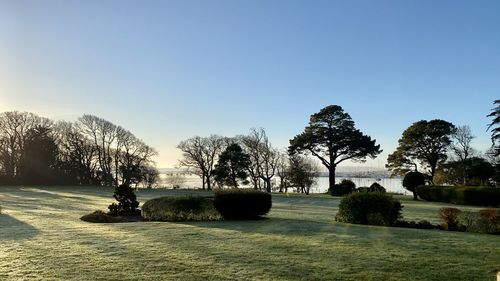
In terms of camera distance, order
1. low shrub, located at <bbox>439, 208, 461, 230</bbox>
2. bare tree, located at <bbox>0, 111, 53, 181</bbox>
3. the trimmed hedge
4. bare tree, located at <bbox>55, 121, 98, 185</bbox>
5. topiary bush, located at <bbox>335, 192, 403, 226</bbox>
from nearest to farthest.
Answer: low shrub, located at <bbox>439, 208, 461, 230</bbox> → topiary bush, located at <bbox>335, 192, 403, 226</bbox> → the trimmed hedge → bare tree, located at <bbox>0, 111, 53, 181</bbox> → bare tree, located at <bbox>55, 121, 98, 185</bbox>

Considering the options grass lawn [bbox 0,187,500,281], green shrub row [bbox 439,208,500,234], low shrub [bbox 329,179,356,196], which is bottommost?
grass lawn [bbox 0,187,500,281]

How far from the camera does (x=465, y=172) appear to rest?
4506 cm

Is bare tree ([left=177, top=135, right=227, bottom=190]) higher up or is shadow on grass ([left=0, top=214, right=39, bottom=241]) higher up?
bare tree ([left=177, top=135, right=227, bottom=190])

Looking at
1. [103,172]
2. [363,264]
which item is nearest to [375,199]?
[363,264]

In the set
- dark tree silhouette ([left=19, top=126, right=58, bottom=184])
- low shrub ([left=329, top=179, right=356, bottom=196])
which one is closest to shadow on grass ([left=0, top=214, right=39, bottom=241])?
low shrub ([left=329, top=179, right=356, bottom=196])

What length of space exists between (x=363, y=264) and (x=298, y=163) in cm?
5411

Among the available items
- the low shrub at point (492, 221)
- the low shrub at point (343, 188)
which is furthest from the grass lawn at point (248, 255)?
the low shrub at point (343, 188)

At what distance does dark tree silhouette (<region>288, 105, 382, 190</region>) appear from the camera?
51.7m

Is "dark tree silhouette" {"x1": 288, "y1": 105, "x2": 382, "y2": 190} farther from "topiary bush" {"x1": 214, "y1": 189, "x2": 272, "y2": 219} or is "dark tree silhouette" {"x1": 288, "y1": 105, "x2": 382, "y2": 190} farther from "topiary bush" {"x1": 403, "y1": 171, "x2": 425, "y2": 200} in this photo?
"topiary bush" {"x1": 214, "y1": 189, "x2": 272, "y2": 219}

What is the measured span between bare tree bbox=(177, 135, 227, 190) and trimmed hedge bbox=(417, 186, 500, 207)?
39.9 metres

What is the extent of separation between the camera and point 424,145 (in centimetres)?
5166

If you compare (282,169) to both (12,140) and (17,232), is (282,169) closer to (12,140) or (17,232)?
(12,140)

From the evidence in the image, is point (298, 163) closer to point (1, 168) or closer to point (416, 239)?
point (1, 168)

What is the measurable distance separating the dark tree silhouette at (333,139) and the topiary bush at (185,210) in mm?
36418
